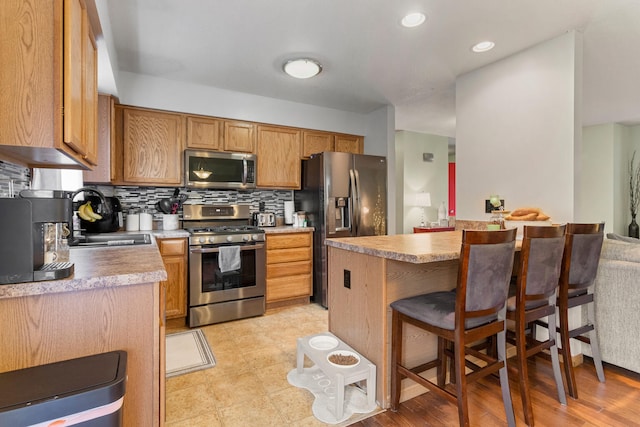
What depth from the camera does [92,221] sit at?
2816mm

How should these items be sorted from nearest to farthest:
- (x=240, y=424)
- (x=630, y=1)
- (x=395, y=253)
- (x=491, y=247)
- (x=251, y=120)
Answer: (x=491, y=247)
(x=395, y=253)
(x=240, y=424)
(x=630, y=1)
(x=251, y=120)

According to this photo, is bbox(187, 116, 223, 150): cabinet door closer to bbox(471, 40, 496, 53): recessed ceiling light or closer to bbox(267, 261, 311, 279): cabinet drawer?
bbox(267, 261, 311, 279): cabinet drawer

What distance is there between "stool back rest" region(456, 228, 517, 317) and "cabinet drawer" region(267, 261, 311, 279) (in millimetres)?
2463

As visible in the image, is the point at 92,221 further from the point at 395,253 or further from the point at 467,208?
the point at 467,208

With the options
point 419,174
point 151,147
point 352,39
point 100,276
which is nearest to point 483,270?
point 100,276

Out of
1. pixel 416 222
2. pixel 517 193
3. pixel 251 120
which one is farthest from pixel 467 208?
pixel 416 222

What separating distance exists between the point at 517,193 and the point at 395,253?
1.78 meters

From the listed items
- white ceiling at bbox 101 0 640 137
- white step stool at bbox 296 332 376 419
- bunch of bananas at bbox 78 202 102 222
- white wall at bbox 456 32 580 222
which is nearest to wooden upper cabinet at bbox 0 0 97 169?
white ceiling at bbox 101 0 640 137

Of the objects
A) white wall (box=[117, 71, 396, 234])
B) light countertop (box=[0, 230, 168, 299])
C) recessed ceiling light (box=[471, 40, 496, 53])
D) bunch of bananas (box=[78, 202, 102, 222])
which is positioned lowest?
light countertop (box=[0, 230, 168, 299])

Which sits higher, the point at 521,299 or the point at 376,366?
the point at 521,299

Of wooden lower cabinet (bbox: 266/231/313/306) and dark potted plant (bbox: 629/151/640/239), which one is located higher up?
dark potted plant (bbox: 629/151/640/239)

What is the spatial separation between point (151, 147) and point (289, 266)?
195 cm

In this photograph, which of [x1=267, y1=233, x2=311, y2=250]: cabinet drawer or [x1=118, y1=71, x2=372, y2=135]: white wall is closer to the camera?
[x1=118, y1=71, x2=372, y2=135]: white wall

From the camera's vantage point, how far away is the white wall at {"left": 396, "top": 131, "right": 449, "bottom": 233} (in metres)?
6.14
